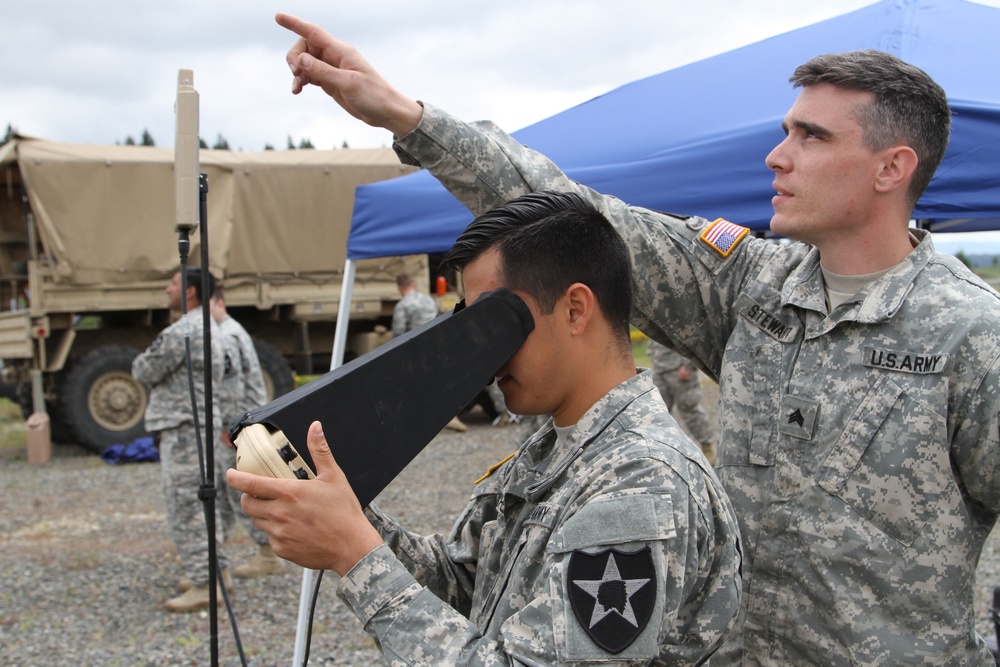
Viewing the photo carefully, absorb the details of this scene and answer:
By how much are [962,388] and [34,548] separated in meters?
6.84

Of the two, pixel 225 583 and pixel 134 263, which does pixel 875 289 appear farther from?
pixel 134 263

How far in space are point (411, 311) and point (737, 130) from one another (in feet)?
26.0

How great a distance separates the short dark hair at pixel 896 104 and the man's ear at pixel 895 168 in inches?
0.6

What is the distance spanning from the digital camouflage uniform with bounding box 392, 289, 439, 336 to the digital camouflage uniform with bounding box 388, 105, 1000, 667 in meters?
8.66

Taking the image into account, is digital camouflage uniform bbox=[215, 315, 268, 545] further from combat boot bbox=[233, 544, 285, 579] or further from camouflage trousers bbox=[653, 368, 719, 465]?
camouflage trousers bbox=[653, 368, 719, 465]

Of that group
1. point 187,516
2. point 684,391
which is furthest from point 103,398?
point 684,391

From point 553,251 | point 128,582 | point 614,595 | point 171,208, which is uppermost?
point 171,208

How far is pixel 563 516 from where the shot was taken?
133 centimetres

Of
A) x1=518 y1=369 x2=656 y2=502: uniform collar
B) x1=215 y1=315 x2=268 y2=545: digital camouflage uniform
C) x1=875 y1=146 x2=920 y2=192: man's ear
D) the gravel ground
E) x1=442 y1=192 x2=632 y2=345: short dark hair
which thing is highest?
x1=875 y1=146 x2=920 y2=192: man's ear

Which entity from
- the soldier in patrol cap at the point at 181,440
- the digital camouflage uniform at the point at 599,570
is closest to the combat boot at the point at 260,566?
the soldier in patrol cap at the point at 181,440

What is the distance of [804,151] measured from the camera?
1.88 metres

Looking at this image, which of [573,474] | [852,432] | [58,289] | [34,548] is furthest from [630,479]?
[58,289]

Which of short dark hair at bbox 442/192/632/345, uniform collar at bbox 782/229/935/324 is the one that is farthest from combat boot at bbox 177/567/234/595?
short dark hair at bbox 442/192/632/345

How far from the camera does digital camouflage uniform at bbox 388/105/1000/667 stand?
5.61ft
